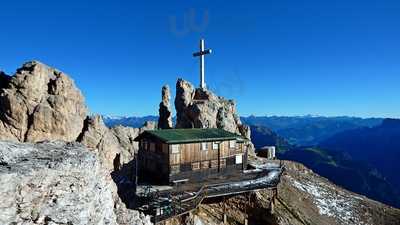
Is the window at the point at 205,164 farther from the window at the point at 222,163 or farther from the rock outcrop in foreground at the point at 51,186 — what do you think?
the rock outcrop in foreground at the point at 51,186

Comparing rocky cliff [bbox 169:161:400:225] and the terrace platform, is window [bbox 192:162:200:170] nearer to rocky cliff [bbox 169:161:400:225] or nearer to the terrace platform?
the terrace platform

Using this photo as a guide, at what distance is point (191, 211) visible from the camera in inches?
1471

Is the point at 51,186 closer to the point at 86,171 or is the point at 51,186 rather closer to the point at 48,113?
the point at 86,171

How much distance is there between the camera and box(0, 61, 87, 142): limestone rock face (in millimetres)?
60000

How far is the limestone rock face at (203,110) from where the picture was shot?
243 feet

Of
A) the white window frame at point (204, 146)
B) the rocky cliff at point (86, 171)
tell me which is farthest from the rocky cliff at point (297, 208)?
the white window frame at point (204, 146)

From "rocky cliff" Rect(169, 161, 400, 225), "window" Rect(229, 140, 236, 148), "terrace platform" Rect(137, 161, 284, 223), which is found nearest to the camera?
"terrace platform" Rect(137, 161, 284, 223)

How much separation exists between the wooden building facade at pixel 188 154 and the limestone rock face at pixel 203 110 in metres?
21.9

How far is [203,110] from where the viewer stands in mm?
73938

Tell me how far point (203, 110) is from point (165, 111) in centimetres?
1825

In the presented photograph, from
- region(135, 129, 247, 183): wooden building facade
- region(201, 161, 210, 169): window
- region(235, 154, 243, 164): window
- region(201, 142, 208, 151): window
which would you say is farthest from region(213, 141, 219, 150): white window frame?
region(235, 154, 243, 164): window

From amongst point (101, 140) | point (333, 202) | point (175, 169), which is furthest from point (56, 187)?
point (101, 140)

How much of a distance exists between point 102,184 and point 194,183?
25.0 metres

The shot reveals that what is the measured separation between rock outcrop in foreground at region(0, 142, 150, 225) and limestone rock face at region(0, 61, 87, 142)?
142ft
